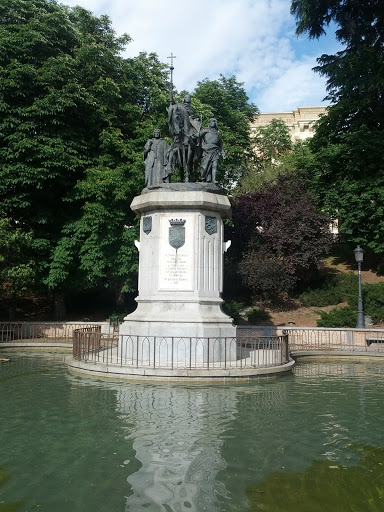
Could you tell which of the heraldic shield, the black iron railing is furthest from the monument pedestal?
the black iron railing

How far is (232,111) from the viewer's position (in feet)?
116

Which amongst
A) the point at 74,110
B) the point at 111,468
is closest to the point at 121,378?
the point at 111,468

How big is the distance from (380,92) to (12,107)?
72.3ft

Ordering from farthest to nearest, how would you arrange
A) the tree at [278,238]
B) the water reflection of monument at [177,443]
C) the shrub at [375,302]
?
the tree at [278,238], the shrub at [375,302], the water reflection of monument at [177,443]

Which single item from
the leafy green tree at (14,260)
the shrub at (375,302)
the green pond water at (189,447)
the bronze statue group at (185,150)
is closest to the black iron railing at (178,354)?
the green pond water at (189,447)

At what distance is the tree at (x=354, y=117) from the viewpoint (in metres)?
29.6

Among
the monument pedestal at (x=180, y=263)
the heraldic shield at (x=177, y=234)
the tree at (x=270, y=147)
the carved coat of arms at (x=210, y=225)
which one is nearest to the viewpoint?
the monument pedestal at (x=180, y=263)

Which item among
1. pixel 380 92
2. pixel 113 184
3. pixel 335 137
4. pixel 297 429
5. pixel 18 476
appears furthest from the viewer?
pixel 335 137

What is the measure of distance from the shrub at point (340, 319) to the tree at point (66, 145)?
9809 millimetres

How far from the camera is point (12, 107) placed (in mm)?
23250

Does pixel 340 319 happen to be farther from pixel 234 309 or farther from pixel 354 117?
pixel 354 117

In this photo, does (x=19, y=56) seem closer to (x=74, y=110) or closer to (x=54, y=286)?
(x=74, y=110)

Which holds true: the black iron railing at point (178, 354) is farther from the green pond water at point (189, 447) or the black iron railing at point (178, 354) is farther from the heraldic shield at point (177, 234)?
the heraldic shield at point (177, 234)

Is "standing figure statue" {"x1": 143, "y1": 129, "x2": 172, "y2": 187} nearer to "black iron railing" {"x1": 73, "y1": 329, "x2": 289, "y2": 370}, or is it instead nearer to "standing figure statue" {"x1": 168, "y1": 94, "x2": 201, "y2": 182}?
"standing figure statue" {"x1": 168, "y1": 94, "x2": 201, "y2": 182}
